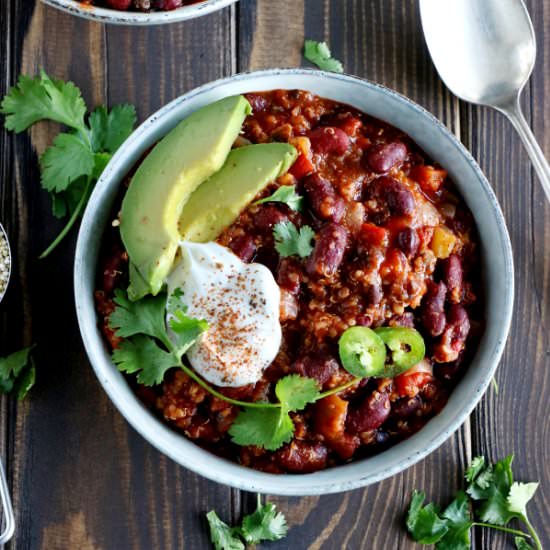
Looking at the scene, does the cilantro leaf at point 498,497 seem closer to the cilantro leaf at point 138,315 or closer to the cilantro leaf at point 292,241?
the cilantro leaf at point 292,241

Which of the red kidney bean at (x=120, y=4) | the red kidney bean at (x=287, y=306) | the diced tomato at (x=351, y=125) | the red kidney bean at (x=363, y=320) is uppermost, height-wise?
the red kidney bean at (x=120, y=4)

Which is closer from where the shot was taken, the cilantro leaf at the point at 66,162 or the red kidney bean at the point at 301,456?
the red kidney bean at the point at 301,456

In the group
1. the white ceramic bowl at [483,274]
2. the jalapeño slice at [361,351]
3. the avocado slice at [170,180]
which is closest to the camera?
the avocado slice at [170,180]

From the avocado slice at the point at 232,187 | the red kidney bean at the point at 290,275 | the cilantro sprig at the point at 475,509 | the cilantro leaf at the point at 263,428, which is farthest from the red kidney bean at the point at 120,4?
the cilantro sprig at the point at 475,509

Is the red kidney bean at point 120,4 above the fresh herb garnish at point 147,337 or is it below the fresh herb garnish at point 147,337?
above

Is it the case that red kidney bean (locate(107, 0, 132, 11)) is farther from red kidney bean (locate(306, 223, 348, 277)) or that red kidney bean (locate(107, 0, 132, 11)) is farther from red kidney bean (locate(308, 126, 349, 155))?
red kidney bean (locate(306, 223, 348, 277))

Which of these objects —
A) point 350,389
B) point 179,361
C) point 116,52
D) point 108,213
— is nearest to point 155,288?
point 179,361

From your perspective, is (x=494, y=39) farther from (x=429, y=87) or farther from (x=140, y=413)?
(x=140, y=413)

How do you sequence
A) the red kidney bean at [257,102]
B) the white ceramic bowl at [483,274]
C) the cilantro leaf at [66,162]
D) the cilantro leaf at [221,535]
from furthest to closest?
1. the cilantro leaf at [221,535]
2. the cilantro leaf at [66,162]
3. the red kidney bean at [257,102]
4. the white ceramic bowl at [483,274]
